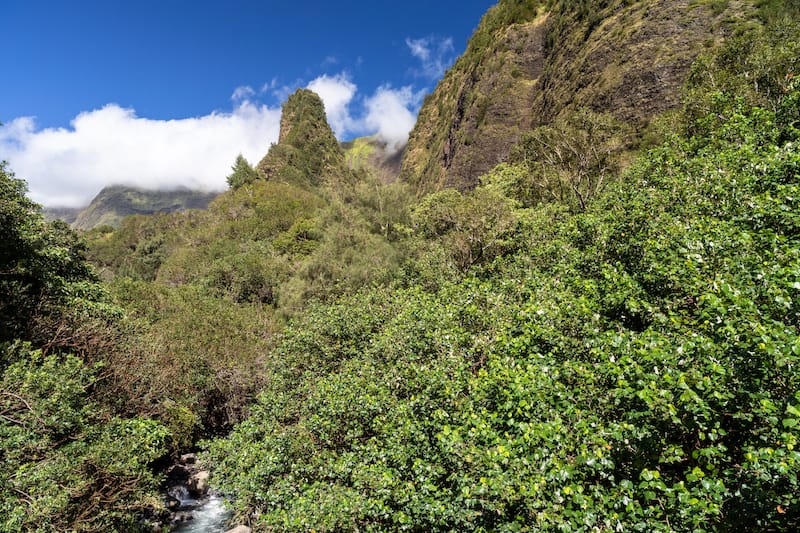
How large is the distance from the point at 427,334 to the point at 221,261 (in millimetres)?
43058

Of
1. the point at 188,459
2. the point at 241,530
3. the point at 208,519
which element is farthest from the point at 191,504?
the point at 241,530

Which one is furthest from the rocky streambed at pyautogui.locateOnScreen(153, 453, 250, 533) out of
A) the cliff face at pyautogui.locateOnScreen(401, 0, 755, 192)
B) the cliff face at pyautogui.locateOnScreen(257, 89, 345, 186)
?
the cliff face at pyautogui.locateOnScreen(257, 89, 345, 186)

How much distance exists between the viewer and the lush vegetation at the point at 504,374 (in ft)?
19.9

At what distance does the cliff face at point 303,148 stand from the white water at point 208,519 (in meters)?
90.8

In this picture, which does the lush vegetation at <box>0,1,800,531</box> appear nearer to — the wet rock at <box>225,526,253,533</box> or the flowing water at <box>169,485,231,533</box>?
the wet rock at <box>225,526,253,533</box>

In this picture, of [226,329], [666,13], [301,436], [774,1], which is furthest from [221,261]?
[774,1]

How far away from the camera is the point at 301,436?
13594 millimetres

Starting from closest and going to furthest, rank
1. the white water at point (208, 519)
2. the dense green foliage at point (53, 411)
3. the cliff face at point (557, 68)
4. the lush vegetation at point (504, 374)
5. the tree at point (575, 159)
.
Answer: the lush vegetation at point (504, 374) → the dense green foliage at point (53, 411) → the white water at point (208, 519) → the tree at point (575, 159) → the cliff face at point (557, 68)

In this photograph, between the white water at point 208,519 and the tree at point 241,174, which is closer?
the white water at point 208,519

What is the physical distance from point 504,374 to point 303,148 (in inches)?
4764

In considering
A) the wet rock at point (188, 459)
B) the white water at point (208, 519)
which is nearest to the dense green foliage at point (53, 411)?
the white water at point (208, 519)

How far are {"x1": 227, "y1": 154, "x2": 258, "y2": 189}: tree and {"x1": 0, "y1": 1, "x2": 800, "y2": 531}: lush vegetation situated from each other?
6897 centimetres

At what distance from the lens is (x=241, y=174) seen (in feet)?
305

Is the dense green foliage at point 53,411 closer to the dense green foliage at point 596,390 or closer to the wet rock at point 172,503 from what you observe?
the dense green foliage at point 596,390
